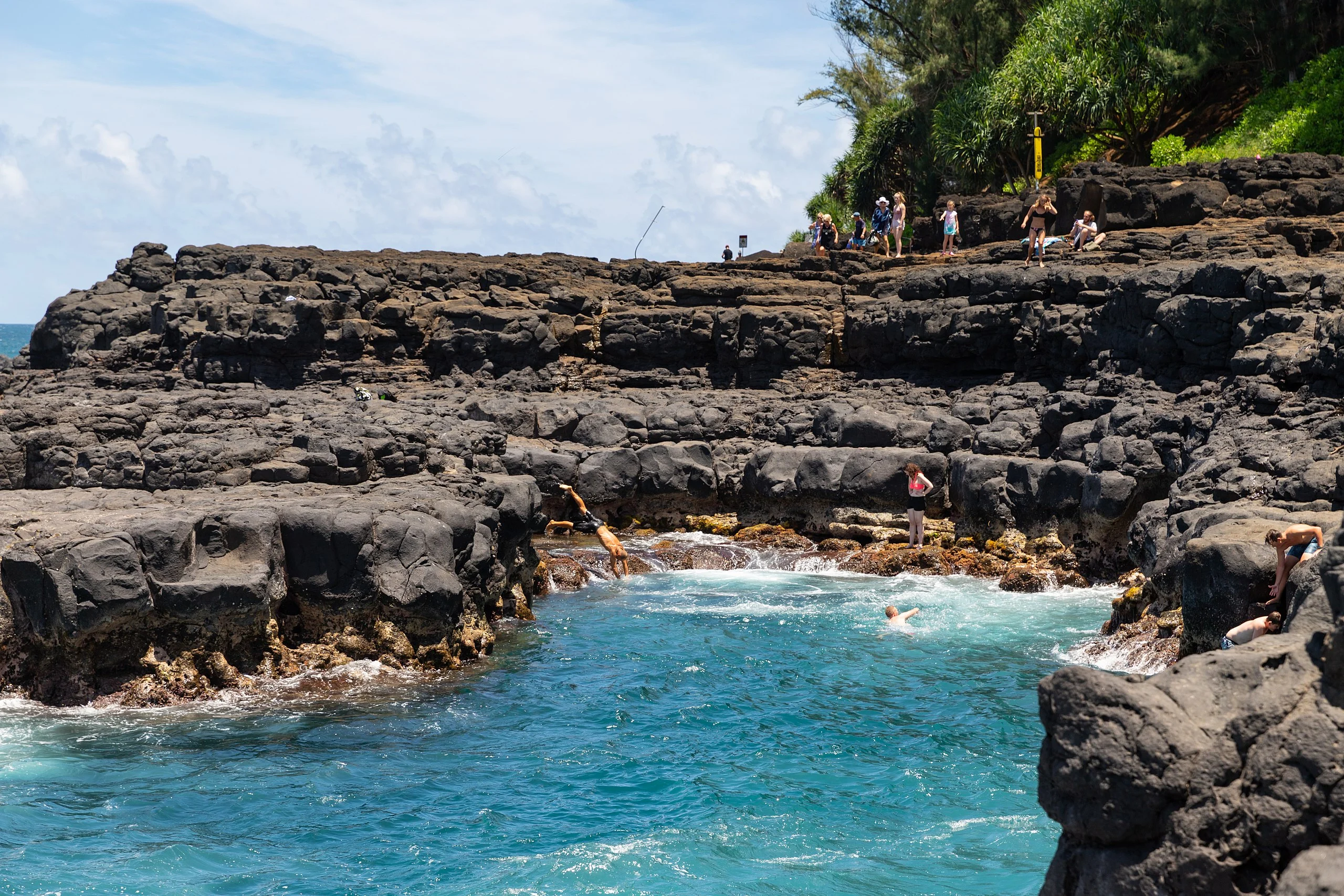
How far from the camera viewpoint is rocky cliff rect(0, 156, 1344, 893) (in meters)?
5.57

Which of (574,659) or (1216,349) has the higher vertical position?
(1216,349)

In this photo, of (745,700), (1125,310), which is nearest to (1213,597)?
(745,700)

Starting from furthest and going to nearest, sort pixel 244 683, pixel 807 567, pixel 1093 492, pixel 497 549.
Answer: pixel 807 567
pixel 1093 492
pixel 497 549
pixel 244 683

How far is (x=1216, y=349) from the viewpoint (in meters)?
18.5

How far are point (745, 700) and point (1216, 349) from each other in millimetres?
10235

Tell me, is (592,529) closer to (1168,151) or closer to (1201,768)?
(1201,768)

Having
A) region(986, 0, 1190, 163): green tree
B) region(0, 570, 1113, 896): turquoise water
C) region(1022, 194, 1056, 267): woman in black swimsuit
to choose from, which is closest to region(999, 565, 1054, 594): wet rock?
region(0, 570, 1113, 896): turquoise water

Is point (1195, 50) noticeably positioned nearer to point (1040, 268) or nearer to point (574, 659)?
point (1040, 268)

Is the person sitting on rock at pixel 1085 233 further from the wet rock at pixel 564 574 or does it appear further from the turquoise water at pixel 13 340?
the turquoise water at pixel 13 340

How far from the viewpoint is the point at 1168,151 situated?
2936 cm

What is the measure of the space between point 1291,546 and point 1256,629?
79 centimetres

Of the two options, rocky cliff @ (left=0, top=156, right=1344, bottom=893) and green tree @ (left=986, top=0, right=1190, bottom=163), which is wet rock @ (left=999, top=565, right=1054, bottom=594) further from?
green tree @ (left=986, top=0, right=1190, bottom=163)

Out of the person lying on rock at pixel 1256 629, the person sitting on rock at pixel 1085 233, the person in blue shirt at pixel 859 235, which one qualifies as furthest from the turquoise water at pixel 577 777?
the person in blue shirt at pixel 859 235

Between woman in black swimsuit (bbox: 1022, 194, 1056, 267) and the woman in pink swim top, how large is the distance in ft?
21.2
